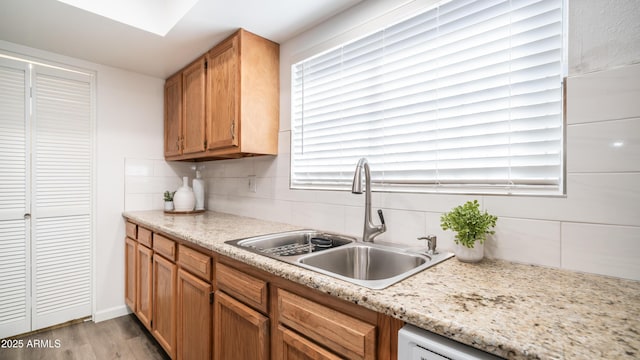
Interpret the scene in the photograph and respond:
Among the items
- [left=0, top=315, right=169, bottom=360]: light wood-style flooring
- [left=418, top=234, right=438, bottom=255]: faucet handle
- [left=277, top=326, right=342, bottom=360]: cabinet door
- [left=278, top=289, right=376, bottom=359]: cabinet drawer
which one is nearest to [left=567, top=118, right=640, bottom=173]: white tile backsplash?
[left=418, top=234, right=438, bottom=255]: faucet handle

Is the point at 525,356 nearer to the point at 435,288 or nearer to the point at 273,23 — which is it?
the point at 435,288

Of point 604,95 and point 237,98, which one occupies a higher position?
point 237,98

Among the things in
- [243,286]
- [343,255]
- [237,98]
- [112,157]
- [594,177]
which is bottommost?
[243,286]

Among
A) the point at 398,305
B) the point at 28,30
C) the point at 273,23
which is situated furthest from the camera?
the point at 28,30

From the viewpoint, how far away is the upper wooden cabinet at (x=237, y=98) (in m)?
1.90

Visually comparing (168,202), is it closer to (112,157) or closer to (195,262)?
(112,157)

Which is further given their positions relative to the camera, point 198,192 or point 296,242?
point 198,192

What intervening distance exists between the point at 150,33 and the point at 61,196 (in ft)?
5.03

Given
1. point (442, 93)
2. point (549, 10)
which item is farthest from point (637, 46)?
point (442, 93)

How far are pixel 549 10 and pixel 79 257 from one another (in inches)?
135

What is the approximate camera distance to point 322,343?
36.3 inches

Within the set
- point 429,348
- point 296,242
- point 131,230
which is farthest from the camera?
point 131,230

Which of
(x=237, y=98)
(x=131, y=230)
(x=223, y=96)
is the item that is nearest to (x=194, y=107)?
(x=223, y=96)

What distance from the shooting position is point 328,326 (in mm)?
898
